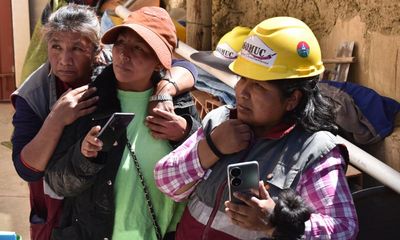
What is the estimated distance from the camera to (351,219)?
58.1 inches

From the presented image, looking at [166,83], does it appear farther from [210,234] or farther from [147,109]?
[210,234]

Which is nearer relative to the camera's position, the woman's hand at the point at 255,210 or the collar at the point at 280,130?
the woman's hand at the point at 255,210

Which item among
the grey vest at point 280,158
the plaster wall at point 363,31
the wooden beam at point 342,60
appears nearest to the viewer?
the grey vest at point 280,158

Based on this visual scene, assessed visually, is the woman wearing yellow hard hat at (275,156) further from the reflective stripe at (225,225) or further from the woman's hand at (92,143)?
the woman's hand at (92,143)

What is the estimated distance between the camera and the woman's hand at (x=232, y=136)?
5.21 feet

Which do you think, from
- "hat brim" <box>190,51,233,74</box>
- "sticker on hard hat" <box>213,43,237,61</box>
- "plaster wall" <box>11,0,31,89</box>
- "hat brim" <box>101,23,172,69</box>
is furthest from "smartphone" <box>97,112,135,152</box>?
"plaster wall" <box>11,0,31,89</box>

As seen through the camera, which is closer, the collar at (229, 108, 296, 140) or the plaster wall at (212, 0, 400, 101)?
the collar at (229, 108, 296, 140)

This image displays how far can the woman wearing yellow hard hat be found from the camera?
1.44 meters

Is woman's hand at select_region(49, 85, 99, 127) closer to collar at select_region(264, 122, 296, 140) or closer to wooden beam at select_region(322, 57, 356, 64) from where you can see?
collar at select_region(264, 122, 296, 140)

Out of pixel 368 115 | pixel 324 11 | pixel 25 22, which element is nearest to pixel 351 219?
pixel 368 115

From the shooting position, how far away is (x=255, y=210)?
142 centimetres

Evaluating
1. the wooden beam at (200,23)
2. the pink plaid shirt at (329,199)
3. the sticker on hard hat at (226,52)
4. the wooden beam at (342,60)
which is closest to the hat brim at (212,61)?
the sticker on hard hat at (226,52)

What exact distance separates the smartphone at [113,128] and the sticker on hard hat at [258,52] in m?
0.37

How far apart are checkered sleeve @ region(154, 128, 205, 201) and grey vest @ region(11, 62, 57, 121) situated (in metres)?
0.46
